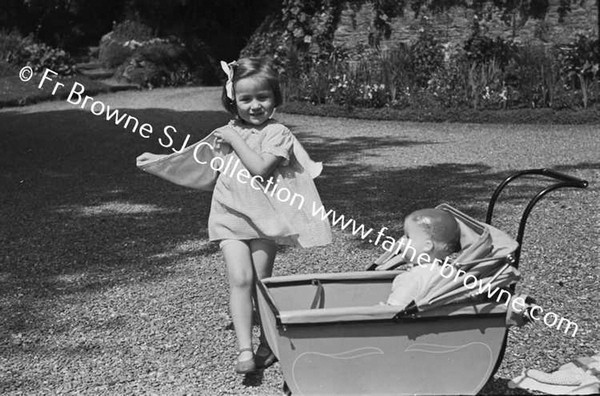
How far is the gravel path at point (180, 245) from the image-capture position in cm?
369

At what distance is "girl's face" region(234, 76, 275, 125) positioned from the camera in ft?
11.3

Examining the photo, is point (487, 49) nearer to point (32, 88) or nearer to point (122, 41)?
point (32, 88)

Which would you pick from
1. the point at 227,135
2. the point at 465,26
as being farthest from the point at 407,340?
the point at 465,26

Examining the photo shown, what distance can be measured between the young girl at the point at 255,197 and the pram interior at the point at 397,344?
1.75ft

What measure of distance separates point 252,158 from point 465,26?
455 inches

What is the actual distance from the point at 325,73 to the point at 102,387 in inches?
438

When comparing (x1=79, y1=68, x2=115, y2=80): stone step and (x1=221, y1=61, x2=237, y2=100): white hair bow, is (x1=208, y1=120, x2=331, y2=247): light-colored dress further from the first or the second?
(x1=79, y1=68, x2=115, y2=80): stone step

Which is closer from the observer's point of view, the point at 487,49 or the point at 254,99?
the point at 254,99

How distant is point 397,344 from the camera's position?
113 inches

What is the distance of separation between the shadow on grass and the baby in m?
2.13

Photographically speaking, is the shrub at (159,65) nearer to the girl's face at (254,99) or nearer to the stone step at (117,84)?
the stone step at (117,84)

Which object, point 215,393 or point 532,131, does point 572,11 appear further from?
point 215,393

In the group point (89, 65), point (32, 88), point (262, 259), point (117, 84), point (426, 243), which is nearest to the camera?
point (426, 243)
